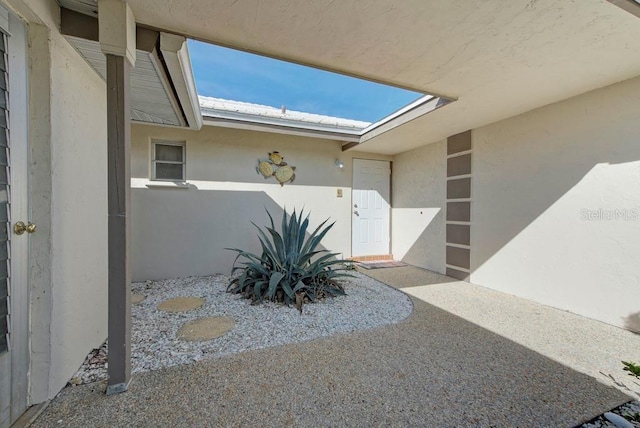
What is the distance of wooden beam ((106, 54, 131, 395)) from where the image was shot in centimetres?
153

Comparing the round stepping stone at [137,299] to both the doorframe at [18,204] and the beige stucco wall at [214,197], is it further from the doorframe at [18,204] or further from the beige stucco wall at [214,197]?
the doorframe at [18,204]

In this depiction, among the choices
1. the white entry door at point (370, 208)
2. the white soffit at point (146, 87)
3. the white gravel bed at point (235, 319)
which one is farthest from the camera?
the white entry door at point (370, 208)

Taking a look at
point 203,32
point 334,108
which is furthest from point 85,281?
point 334,108

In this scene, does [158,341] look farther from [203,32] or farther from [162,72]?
[203,32]

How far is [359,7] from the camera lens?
1.60 metres

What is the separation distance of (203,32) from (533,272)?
4.26m

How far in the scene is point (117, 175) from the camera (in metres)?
1.54

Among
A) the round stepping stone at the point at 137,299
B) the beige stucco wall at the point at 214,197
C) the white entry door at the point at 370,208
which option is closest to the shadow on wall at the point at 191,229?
the beige stucco wall at the point at 214,197

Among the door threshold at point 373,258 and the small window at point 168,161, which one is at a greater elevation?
the small window at point 168,161

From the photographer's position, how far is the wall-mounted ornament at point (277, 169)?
176 inches

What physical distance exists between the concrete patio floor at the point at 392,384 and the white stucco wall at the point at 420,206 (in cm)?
224

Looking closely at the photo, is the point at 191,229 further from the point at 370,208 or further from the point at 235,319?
the point at 370,208

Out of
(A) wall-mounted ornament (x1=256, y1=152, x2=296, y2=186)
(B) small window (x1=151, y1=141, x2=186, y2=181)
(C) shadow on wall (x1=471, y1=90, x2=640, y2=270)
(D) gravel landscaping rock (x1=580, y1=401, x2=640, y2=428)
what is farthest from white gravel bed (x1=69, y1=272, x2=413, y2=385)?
(A) wall-mounted ornament (x1=256, y1=152, x2=296, y2=186)

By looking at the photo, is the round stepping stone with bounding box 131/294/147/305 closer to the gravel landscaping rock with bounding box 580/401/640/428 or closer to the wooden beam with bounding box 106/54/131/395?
the wooden beam with bounding box 106/54/131/395
